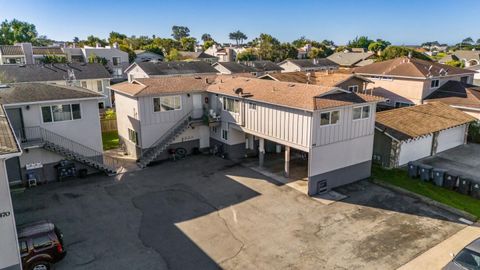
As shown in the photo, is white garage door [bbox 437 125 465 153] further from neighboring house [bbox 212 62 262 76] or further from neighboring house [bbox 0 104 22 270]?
neighboring house [bbox 212 62 262 76]

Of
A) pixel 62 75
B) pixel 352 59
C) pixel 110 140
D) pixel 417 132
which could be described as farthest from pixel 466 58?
pixel 62 75

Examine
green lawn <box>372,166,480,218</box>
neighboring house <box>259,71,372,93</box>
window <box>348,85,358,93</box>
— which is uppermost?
neighboring house <box>259,71,372,93</box>

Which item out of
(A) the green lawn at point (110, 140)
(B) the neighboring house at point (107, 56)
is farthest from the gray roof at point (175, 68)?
(A) the green lawn at point (110, 140)

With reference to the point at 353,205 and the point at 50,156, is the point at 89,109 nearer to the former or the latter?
the point at 50,156

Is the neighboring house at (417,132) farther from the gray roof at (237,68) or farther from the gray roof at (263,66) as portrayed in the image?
the gray roof at (263,66)

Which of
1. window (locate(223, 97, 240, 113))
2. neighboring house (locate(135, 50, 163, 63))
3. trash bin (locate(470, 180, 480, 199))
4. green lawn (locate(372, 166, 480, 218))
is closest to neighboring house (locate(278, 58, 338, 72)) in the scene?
neighboring house (locate(135, 50, 163, 63))

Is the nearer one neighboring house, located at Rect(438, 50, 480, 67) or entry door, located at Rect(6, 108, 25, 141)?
entry door, located at Rect(6, 108, 25, 141)
